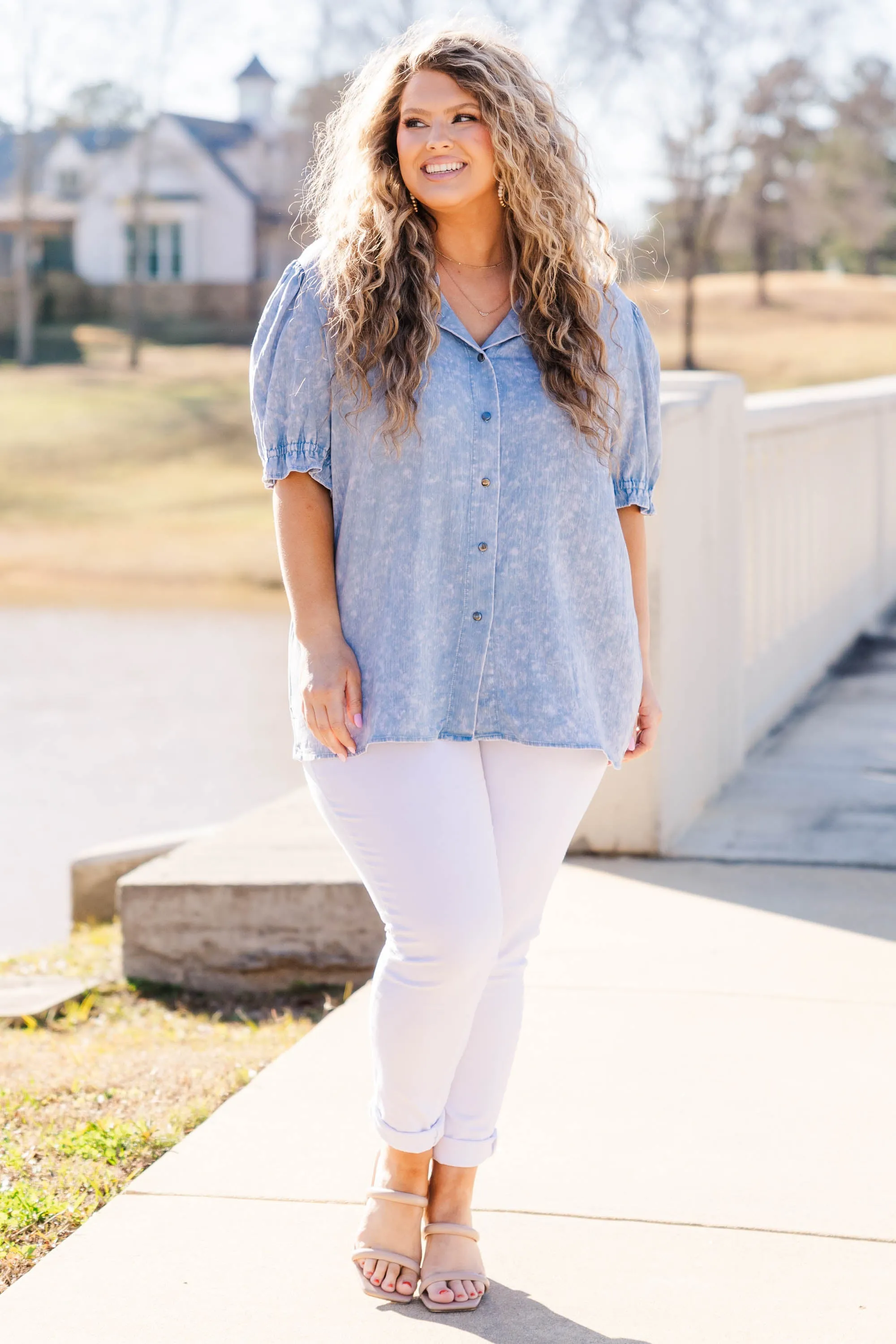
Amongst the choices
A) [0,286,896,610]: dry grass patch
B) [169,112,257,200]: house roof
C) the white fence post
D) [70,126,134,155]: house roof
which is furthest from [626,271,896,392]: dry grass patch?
the white fence post

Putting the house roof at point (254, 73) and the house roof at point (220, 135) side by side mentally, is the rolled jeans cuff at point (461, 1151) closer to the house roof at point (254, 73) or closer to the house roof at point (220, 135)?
the house roof at point (220, 135)

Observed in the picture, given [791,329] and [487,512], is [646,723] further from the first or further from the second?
[791,329]

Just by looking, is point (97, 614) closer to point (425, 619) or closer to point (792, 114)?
point (425, 619)

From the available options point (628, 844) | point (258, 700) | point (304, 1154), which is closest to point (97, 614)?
point (258, 700)

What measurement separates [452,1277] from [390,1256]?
10 cm

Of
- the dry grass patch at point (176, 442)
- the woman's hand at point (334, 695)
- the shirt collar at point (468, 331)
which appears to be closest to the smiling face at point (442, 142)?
the shirt collar at point (468, 331)

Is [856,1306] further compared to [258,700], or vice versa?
[258,700]

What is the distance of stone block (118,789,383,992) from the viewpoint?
15.0ft

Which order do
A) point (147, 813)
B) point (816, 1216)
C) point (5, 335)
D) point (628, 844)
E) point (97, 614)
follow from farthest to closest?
point (5, 335), point (97, 614), point (147, 813), point (628, 844), point (816, 1216)

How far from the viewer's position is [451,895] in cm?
241

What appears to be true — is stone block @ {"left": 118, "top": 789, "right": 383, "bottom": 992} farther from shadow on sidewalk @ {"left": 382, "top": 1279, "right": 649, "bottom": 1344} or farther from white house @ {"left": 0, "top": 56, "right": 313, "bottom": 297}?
white house @ {"left": 0, "top": 56, "right": 313, "bottom": 297}

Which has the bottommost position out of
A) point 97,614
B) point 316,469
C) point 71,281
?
point 97,614

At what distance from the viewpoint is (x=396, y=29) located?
40.5 metres

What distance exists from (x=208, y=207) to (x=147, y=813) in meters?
51.2
